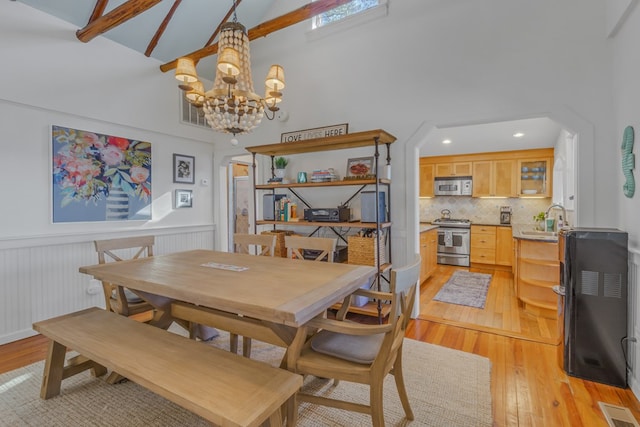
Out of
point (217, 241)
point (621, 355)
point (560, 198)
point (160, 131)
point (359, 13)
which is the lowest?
point (621, 355)

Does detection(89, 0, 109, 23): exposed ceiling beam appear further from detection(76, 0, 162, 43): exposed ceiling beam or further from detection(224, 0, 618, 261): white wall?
detection(224, 0, 618, 261): white wall

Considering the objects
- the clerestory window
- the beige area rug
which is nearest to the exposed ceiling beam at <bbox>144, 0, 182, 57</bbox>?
the clerestory window

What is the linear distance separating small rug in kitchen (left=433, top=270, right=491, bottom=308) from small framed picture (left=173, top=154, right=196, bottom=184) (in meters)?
3.83

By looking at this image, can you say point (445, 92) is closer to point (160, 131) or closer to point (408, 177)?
point (408, 177)

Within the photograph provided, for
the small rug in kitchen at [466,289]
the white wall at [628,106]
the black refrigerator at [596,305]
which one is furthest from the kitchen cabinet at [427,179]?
the black refrigerator at [596,305]

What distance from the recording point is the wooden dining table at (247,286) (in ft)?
4.71

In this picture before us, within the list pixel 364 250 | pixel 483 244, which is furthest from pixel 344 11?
pixel 483 244

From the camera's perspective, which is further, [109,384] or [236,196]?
[236,196]

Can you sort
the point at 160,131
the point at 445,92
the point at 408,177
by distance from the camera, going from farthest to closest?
the point at 160,131 < the point at 408,177 < the point at 445,92

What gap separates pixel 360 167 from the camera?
3389 mm

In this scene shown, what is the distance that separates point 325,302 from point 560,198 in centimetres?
519

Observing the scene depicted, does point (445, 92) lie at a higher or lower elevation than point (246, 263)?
higher

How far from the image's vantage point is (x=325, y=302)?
1.54m

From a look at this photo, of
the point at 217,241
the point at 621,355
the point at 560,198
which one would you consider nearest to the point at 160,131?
the point at 217,241
